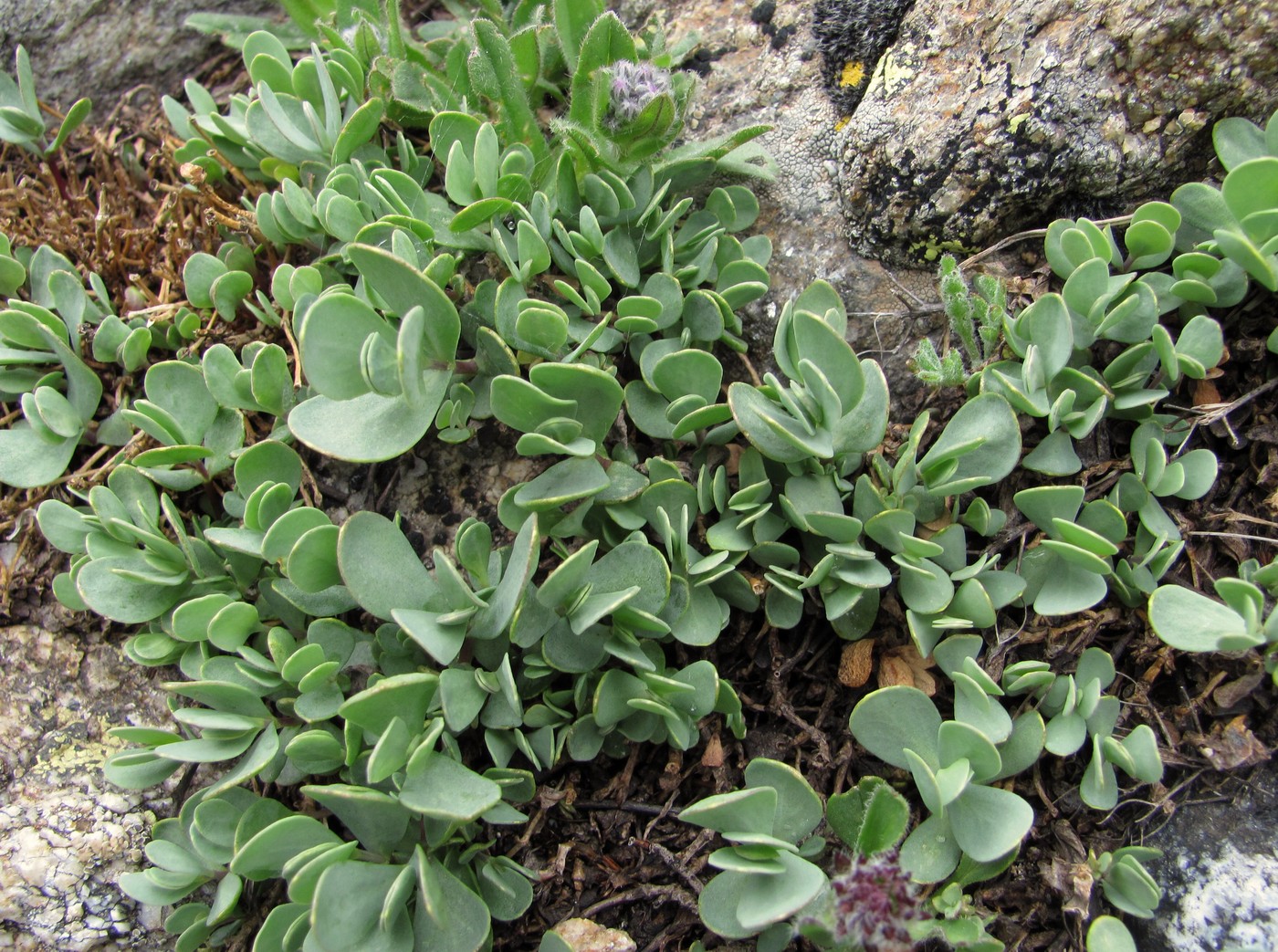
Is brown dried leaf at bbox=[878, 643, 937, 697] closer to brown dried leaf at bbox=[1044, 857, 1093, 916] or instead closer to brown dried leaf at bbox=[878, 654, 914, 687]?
brown dried leaf at bbox=[878, 654, 914, 687]

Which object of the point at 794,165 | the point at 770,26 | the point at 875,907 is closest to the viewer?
the point at 875,907

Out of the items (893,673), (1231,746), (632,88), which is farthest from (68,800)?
(1231,746)

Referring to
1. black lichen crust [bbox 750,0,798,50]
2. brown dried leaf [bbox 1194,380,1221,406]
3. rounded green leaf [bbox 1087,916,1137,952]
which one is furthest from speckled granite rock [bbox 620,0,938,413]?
rounded green leaf [bbox 1087,916,1137,952]

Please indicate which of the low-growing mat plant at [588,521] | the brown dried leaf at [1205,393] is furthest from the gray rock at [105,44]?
the brown dried leaf at [1205,393]

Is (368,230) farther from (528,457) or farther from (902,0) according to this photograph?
(902,0)

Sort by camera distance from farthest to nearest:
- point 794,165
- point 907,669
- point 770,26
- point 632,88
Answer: point 770,26 → point 794,165 → point 632,88 → point 907,669

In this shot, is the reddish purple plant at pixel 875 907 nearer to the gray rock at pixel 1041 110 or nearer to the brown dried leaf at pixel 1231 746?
the brown dried leaf at pixel 1231 746

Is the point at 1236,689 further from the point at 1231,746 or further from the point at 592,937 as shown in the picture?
the point at 592,937
